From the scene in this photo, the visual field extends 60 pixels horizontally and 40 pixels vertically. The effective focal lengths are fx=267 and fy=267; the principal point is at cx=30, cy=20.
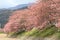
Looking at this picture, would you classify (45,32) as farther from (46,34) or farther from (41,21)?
(41,21)

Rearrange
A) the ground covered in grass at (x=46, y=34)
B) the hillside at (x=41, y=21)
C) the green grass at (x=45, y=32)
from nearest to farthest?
1. the hillside at (x=41, y=21)
2. the ground covered in grass at (x=46, y=34)
3. the green grass at (x=45, y=32)

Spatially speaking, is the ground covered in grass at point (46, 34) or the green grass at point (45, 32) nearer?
the ground covered in grass at point (46, 34)

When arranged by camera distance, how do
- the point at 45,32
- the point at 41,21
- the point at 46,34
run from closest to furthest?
the point at 41,21, the point at 46,34, the point at 45,32

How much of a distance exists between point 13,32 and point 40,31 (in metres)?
10.1

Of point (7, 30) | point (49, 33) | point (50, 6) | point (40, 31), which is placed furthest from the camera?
point (7, 30)

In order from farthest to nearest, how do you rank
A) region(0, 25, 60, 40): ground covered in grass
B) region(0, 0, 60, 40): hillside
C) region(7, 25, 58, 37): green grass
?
region(7, 25, 58, 37): green grass
region(0, 25, 60, 40): ground covered in grass
region(0, 0, 60, 40): hillside

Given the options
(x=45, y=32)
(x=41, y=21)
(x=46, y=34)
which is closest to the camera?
(x=41, y=21)

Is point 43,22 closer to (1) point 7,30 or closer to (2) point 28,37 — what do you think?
(2) point 28,37

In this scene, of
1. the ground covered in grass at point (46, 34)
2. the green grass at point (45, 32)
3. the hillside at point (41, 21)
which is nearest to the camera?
the hillside at point (41, 21)

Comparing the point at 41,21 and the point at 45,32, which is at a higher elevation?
the point at 41,21

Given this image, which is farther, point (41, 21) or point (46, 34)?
point (46, 34)

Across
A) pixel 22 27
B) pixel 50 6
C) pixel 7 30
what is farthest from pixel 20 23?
pixel 50 6

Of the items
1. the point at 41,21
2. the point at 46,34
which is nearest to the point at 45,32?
the point at 46,34

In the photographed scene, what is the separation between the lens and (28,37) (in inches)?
1250
